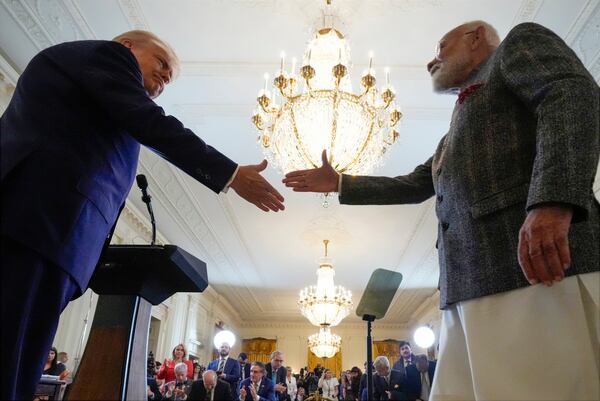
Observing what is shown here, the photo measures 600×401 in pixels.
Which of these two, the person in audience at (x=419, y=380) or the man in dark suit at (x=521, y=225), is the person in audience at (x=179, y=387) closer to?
the person in audience at (x=419, y=380)

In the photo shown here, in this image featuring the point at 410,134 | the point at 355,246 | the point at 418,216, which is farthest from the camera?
the point at 355,246

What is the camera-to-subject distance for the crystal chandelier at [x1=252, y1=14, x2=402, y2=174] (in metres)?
3.10

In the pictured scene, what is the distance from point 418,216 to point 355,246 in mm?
1850

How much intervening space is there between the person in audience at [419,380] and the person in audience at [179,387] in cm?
275

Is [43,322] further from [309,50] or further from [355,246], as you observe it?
[355,246]

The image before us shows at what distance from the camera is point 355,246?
8781mm

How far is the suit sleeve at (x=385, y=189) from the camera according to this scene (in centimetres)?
147

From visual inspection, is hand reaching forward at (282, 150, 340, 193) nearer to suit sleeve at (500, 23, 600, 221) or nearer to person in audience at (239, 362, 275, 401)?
suit sleeve at (500, 23, 600, 221)

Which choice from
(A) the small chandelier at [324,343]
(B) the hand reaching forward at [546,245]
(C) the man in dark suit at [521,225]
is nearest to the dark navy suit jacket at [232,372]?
(A) the small chandelier at [324,343]

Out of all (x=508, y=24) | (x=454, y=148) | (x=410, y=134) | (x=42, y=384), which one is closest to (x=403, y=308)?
(x=410, y=134)

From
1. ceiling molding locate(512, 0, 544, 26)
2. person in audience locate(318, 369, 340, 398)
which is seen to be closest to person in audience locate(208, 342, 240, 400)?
person in audience locate(318, 369, 340, 398)

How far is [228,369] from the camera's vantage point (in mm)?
6441

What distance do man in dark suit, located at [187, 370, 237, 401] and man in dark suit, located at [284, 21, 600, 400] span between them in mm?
4790

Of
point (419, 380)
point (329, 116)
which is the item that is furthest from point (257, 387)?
point (329, 116)
